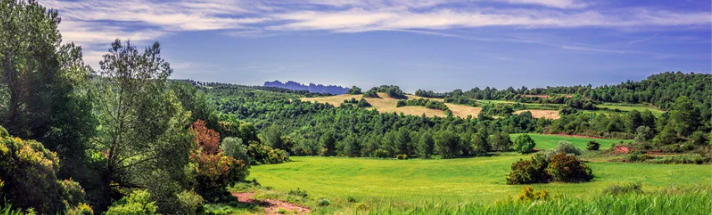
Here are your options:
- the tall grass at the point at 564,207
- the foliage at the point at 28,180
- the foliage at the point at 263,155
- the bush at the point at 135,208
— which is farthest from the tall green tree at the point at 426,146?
the tall grass at the point at 564,207

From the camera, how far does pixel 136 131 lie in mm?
17203

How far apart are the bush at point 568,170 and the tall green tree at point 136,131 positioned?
99.3 feet

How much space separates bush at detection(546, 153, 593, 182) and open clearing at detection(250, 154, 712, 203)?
1273 millimetres

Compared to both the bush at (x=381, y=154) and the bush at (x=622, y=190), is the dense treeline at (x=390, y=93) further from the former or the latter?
the bush at (x=622, y=190)

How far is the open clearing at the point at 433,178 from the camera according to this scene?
29.6 metres

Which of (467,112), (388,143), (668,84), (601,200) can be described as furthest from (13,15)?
(668,84)

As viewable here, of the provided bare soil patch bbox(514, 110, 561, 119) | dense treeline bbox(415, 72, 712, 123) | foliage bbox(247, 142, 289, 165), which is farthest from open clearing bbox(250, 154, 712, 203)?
dense treeline bbox(415, 72, 712, 123)

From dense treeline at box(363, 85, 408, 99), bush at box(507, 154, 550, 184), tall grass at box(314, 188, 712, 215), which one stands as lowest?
bush at box(507, 154, 550, 184)

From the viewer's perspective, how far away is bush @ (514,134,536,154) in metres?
70.6

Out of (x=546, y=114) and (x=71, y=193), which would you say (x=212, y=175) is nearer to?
(x=71, y=193)

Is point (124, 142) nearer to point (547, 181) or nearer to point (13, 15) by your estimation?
point (13, 15)

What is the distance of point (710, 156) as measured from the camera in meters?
39.3

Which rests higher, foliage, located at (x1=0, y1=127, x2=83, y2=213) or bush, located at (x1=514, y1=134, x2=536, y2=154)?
foliage, located at (x1=0, y1=127, x2=83, y2=213)

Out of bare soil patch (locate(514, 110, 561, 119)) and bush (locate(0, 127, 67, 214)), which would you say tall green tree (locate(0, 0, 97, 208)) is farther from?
bare soil patch (locate(514, 110, 561, 119))
